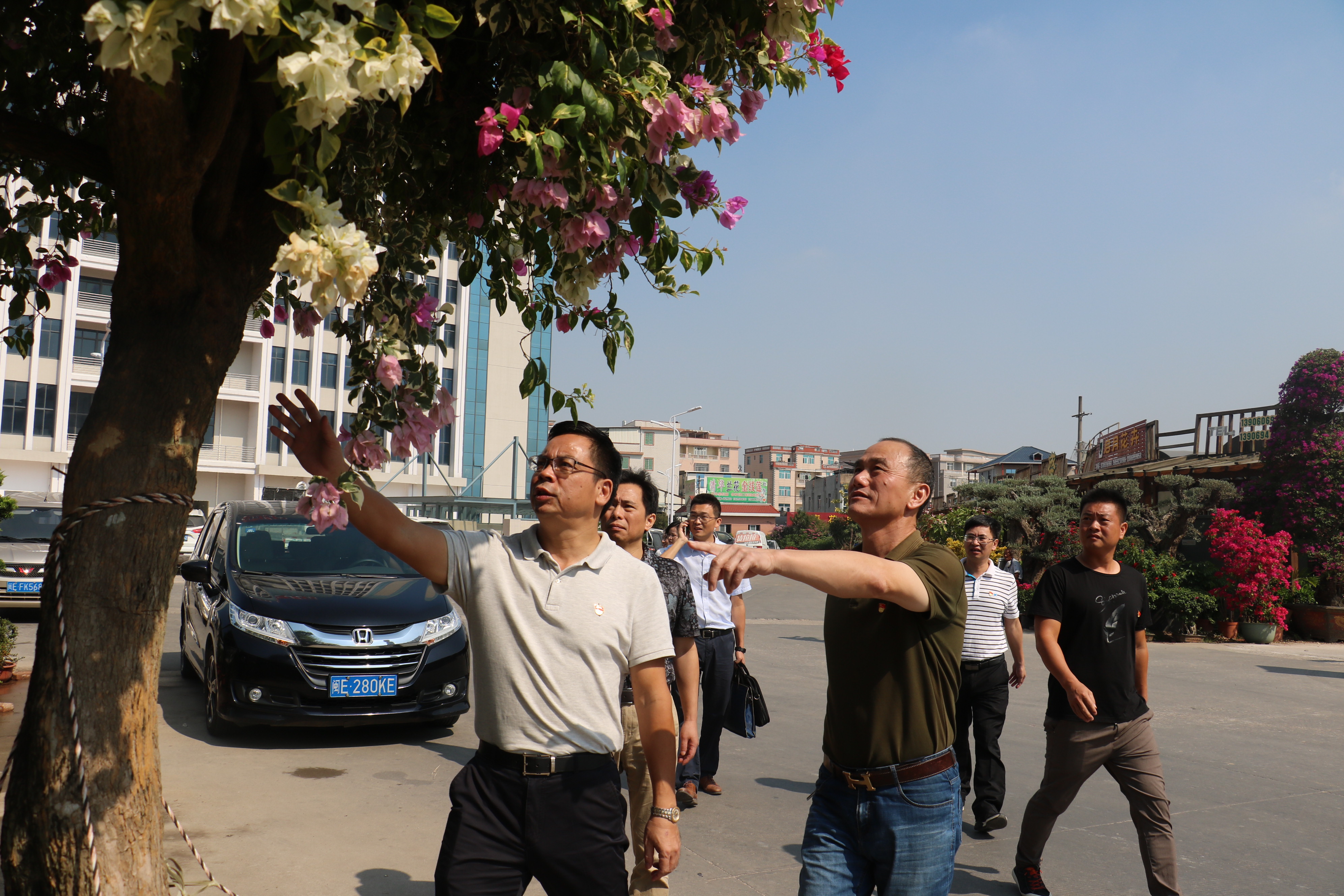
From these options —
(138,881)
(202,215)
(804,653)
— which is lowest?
(804,653)

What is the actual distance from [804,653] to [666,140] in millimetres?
13079

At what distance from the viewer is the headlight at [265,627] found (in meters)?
7.09

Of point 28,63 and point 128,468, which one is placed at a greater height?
point 28,63

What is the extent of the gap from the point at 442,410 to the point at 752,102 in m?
1.25

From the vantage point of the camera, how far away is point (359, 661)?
7188 mm

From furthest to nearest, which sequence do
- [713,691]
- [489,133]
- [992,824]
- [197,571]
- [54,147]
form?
[197,571] < [713,691] < [992,824] < [54,147] < [489,133]

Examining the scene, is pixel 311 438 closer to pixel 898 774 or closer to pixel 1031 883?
pixel 898 774

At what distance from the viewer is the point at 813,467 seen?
163000mm

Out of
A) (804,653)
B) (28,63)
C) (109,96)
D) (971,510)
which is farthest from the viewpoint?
(971,510)

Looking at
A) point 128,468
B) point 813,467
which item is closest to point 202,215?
point 128,468

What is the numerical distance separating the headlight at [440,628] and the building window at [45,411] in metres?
42.5

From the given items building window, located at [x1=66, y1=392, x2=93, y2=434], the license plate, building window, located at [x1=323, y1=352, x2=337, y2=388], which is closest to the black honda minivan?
the license plate

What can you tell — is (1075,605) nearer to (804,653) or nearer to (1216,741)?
(1216,741)

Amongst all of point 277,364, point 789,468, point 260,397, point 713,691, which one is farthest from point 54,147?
point 789,468
